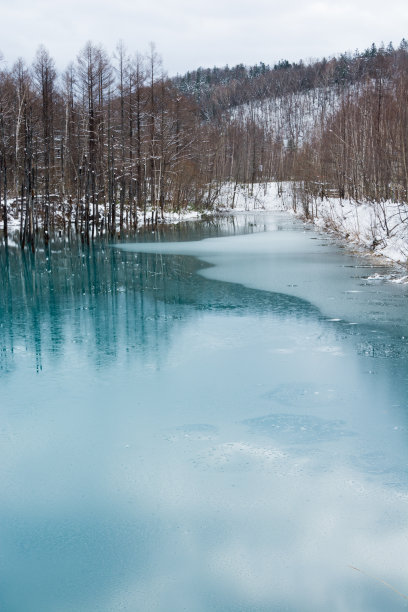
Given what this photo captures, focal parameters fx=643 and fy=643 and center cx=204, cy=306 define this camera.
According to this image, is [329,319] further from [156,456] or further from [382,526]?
[382,526]

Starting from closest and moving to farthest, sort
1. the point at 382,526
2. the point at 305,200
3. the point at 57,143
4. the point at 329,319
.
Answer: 1. the point at 382,526
2. the point at 329,319
3. the point at 305,200
4. the point at 57,143

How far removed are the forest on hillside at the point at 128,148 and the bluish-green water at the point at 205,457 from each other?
14835mm

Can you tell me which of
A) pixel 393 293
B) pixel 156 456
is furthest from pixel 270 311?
pixel 156 456

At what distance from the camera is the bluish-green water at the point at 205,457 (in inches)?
168

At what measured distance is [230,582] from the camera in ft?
13.8

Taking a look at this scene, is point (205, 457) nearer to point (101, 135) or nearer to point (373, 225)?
point (373, 225)

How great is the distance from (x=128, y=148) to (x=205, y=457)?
133 feet

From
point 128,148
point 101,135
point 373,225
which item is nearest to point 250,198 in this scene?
point 128,148

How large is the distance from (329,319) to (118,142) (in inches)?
1423

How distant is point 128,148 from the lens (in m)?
44.3

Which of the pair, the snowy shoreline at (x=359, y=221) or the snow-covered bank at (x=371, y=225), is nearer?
the snow-covered bank at (x=371, y=225)

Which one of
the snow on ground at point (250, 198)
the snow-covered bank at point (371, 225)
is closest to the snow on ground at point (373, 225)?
the snow-covered bank at point (371, 225)

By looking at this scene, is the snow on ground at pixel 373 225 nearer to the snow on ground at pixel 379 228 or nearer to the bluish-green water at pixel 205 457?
the snow on ground at pixel 379 228

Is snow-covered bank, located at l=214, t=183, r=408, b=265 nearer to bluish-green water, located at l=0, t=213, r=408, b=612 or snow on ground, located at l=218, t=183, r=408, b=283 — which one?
snow on ground, located at l=218, t=183, r=408, b=283
